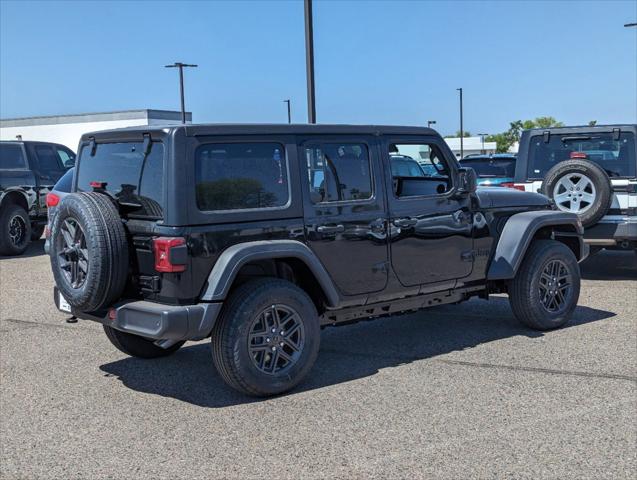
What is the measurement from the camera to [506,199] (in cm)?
691

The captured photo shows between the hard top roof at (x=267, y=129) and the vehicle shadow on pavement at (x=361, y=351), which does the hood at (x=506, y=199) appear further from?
the vehicle shadow on pavement at (x=361, y=351)

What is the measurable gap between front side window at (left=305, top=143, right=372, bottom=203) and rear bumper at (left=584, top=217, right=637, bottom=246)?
4.30 meters

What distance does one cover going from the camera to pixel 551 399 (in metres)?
5.07

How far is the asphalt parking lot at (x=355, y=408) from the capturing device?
13.5ft

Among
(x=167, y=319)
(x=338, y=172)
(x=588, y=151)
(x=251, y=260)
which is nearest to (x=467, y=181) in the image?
(x=338, y=172)

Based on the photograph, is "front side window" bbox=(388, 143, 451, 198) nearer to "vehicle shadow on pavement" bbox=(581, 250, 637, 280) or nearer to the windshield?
"vehicle shadow on pavement" bbox=(581, 250, 637, 280)

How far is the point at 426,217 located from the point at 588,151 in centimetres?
433

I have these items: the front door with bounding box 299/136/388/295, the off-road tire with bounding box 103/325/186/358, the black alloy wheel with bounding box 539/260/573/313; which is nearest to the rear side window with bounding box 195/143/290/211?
the front door with bounding box 299/136/388/295

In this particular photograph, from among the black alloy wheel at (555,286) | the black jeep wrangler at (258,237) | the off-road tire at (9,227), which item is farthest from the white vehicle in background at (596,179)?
the off-road tire at (9,227)

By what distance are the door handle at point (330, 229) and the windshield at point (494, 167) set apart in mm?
8840

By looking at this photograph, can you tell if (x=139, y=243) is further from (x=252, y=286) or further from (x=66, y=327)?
(x=66, y=327)

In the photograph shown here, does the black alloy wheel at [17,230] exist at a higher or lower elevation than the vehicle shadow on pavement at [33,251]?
higher

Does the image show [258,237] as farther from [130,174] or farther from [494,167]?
[494,167]

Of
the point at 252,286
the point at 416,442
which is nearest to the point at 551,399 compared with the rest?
the point at 416,442
